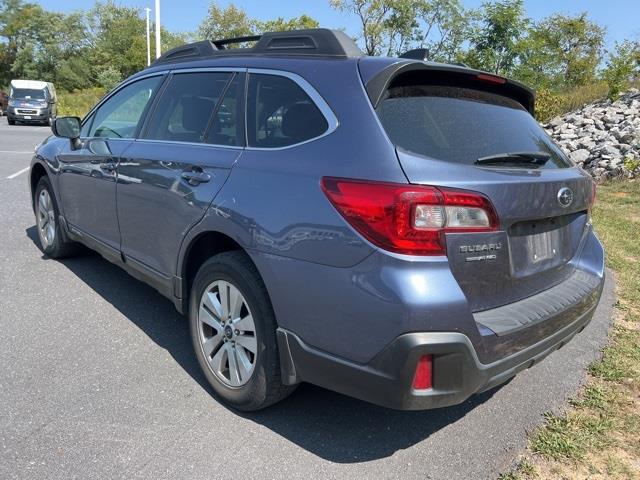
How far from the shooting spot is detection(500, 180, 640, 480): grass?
8.45 ft

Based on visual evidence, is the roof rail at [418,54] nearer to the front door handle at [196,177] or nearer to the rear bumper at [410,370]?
the front door handle at [196,177]

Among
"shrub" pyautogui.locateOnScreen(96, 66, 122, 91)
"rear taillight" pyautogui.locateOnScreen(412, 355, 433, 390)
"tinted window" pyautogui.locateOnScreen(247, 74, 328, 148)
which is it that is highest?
"shrub" pyautogui.locateOnScreen(96, 66, 122, 91)

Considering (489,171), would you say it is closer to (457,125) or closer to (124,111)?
(457,125)

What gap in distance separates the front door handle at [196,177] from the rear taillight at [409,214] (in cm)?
102

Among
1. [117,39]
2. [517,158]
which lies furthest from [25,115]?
[117,39]

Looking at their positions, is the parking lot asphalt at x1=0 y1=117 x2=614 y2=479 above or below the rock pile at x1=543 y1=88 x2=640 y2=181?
below

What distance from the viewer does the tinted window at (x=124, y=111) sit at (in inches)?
157

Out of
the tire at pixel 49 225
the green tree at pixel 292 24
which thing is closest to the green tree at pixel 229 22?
the green tree at pixel 292 24

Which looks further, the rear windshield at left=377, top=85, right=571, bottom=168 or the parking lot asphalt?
the parking lot asphalt

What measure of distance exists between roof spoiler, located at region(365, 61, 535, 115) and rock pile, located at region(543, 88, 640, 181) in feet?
26.4

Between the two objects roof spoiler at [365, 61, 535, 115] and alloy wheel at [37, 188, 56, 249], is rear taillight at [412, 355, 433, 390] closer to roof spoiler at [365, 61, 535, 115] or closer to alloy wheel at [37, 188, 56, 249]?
roof spoiler at [365, 61, 535, 115]

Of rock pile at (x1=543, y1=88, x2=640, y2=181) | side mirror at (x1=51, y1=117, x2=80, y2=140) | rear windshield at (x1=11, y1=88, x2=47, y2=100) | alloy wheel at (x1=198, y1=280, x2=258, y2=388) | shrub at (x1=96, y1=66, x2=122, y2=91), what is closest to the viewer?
alloy wheel at (x1=198, y1=280, x2=258, y2=388)

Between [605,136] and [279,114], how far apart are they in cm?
1213

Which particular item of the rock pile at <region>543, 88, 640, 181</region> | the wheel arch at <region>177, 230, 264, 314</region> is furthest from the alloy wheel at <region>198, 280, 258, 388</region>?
the rock pile at <region>543, 88, 640, 181</region>
